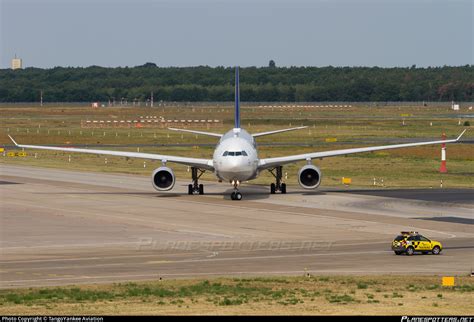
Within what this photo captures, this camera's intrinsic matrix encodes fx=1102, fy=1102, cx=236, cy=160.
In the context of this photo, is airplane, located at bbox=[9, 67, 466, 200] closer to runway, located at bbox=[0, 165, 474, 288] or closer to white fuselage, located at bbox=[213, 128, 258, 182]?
white fuselage, located at bbox=[213, 128, 258, 182]

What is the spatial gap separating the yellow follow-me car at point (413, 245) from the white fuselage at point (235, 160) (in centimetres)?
2182

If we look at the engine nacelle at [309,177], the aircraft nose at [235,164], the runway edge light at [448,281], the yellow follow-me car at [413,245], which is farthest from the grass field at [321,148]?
the runway edge light at [448,281]

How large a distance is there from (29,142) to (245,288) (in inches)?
3921

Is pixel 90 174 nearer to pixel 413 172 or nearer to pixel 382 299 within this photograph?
pixel 413 172

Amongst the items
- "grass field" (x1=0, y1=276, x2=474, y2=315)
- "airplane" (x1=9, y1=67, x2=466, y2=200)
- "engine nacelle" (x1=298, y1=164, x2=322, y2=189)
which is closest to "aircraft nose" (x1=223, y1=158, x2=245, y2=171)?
"airplane" (x1=9, y1=67, x2=466, y2=200)

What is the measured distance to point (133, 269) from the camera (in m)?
44.2

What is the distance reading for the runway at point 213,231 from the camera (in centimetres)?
4466

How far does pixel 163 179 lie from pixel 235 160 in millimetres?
A: 6377

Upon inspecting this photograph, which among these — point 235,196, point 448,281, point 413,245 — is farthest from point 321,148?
point 448,281

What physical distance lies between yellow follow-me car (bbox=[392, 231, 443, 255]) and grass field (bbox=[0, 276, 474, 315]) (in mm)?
6938

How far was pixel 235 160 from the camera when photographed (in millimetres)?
69438

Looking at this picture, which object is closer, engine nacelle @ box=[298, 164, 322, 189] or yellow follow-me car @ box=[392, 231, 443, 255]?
yellow follow-me car @ box=[392, 231, 443, 255]

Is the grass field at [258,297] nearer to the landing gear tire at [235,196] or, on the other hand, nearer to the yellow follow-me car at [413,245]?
the yellow follow-me car at [413,245]

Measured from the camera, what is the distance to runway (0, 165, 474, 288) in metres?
44.7
